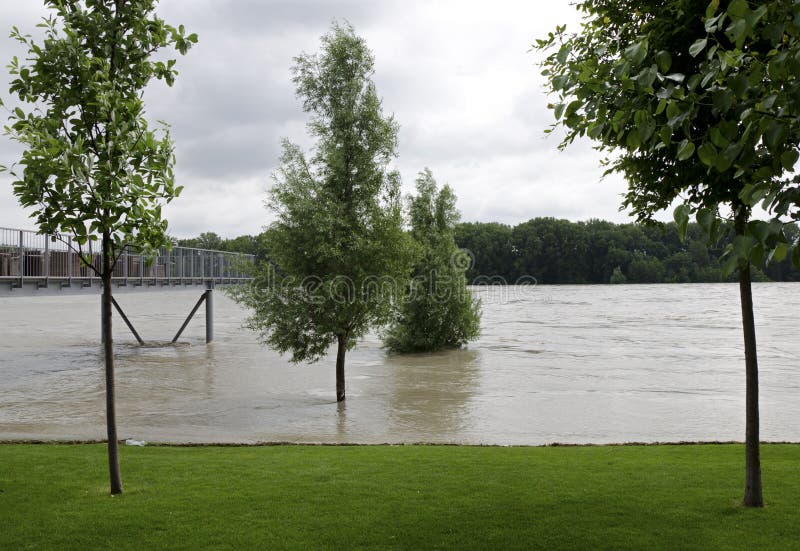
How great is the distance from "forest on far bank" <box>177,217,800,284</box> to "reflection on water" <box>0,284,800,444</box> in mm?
113136

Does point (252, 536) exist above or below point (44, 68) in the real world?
below

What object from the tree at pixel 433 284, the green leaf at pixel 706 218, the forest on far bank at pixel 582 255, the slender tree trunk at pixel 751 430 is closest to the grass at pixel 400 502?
the slender tree trunk at pixel 751 430

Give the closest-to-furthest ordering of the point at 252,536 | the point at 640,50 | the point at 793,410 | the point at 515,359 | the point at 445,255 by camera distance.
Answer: the point at 640,50 → the point at 252,536 → the point at 793,410 → the point at 515,359 → the point at 445,255

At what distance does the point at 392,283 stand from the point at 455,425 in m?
5.21

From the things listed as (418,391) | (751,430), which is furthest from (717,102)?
(418,391)

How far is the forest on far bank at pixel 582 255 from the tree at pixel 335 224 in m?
136

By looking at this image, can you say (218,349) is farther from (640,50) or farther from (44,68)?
(640,50)

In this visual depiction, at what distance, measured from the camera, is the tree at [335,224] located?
20281 mm

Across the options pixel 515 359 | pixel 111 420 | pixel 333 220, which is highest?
pixel 333 220

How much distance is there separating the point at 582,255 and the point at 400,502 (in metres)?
159

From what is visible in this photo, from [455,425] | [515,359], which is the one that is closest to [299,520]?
[455,425]

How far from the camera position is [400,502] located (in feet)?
24.6

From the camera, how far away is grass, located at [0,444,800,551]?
247 inches

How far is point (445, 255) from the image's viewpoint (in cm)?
3709
